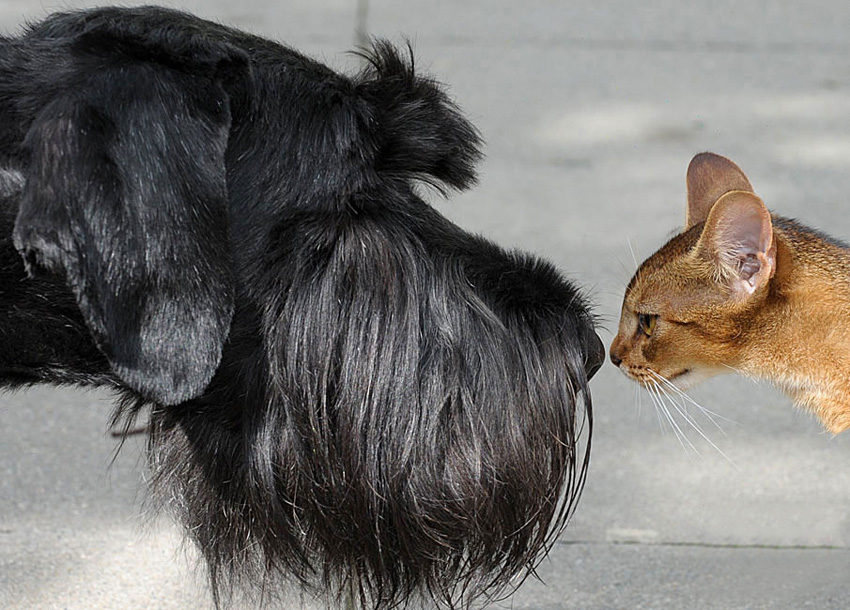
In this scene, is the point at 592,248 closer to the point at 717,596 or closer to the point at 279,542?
the point at 717,596

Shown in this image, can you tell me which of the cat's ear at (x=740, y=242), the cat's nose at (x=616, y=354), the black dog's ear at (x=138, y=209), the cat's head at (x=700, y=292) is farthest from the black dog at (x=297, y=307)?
the cat's nose at (x=616, y=354)

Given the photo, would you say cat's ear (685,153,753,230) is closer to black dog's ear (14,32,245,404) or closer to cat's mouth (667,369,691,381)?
cat's mouth (667,369,691,381)

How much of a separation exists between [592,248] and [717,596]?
6.47 feet

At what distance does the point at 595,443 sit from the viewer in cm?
391

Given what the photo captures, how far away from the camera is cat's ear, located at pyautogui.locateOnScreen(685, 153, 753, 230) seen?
3242 millimetres

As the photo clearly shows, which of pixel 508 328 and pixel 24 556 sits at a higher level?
pixel 508 328

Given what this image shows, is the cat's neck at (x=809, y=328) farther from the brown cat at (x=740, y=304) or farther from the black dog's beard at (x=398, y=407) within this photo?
the black dog's beard at (x=398, y=407)

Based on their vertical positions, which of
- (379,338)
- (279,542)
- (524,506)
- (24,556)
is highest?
(379,338)

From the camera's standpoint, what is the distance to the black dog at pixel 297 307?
79.0 inches

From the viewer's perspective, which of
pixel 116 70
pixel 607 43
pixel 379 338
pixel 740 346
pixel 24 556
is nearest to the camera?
pixel 116 70

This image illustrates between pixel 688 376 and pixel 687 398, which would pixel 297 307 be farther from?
pixel 688 376

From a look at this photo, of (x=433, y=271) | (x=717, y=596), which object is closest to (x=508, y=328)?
(x=433, y=271)

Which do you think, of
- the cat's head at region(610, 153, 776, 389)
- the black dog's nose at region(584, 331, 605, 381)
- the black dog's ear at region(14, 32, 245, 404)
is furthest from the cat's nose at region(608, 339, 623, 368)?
the black dog's ear at region(14, 32, 245, 404)

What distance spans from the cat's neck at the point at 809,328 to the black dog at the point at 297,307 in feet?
2.93
